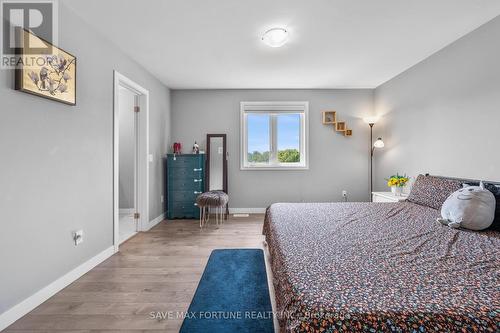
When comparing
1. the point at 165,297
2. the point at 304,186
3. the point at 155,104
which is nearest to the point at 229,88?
the point at 155,104

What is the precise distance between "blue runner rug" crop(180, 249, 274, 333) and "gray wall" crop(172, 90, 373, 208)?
223 cm

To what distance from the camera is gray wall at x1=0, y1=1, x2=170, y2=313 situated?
5.33ft

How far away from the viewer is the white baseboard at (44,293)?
5.23 feet

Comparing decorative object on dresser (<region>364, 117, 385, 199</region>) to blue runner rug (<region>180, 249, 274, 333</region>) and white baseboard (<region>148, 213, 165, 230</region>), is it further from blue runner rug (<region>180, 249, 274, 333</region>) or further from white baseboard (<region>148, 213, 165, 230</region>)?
white baseboard (<region>148, 213, 165, 230</region>)

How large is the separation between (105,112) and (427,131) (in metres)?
4.14

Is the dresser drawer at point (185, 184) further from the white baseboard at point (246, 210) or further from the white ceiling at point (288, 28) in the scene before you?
the white ceiling at point (288, 28)

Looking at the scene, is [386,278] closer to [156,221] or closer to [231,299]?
[231,299]

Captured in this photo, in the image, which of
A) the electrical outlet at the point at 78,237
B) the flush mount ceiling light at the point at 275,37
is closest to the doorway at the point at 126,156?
the electrical outlet at the point at 78,237

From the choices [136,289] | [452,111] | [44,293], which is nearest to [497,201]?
[452,111]

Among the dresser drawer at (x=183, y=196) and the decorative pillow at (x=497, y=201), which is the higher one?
the decorative pillow at (x=497, y=201)

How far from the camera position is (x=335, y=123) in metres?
4.59

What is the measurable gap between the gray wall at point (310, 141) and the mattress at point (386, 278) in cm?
278

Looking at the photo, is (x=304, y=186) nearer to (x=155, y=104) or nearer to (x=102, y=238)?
→ (x=155, y=104)

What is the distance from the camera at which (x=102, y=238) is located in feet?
8.48
